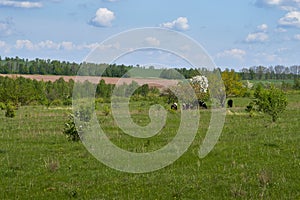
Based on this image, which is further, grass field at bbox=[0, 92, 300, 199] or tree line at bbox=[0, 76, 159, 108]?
tree line at bbox=[0, 76, 159, 108]

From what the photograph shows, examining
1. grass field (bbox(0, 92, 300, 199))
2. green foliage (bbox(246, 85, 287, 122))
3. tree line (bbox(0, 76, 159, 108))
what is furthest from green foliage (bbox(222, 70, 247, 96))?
grass field (bbox(0, 92, 300, 199))

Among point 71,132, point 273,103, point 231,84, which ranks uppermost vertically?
point 231,84

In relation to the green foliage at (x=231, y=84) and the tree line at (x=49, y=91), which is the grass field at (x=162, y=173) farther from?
the green foliage at (x=231, y=84)

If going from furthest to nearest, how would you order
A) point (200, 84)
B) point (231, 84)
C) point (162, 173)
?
point (231, 84)
point (200, 84)
point (162, 173)

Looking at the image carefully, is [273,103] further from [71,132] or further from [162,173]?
[162,173]

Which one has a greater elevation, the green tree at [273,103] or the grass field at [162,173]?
the green tree at [273,103]

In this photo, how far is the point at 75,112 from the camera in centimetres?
2389

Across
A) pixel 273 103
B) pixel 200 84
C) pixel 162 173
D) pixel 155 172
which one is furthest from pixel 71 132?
pixel 200 84

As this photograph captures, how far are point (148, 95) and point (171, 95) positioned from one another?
1324cm

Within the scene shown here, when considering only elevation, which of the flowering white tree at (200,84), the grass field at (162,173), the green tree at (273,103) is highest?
the flowering white tree at (200,84)

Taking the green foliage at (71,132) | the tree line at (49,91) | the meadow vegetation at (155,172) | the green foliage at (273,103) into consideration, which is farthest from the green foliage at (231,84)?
the green foliage at (71,132)

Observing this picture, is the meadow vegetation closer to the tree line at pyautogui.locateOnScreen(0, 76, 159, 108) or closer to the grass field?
the grass field

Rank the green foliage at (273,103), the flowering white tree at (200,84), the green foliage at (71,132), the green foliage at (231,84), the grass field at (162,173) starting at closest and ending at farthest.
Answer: the grass field at (162,173) < the green foliage at (71,132) < the green foliage at (273,103) < the flowering white tree at (200,84) < the green foliage at (231,84)

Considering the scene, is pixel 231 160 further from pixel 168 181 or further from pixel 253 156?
pixel 168 181
